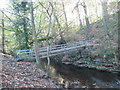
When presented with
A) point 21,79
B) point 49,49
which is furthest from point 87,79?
point 49,49

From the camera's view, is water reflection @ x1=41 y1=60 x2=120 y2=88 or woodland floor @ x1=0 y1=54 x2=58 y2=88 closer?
woodland floor @ x1=0 y1=54 x2=58 y2=88

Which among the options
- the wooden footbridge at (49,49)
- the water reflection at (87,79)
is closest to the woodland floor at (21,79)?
the water reflection at (87,79)

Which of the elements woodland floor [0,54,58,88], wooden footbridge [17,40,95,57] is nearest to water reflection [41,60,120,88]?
woodland floor [0,54,58,88]

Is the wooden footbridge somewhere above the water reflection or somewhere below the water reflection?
above

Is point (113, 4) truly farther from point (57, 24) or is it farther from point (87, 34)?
point (87, 34)

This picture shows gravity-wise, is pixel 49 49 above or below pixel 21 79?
above

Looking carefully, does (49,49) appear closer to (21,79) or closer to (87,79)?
(87,79)

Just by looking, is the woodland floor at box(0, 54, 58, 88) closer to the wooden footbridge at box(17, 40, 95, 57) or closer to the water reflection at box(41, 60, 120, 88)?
the water reflection at box(41, 60, 120, 88)

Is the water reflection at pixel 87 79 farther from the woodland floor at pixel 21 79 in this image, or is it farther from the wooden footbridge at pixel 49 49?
the wooden footbridge at pixel 49 49

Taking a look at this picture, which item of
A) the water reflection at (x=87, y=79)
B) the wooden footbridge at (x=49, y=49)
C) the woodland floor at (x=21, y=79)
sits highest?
the wooden footbridge at (x=49, y=49)

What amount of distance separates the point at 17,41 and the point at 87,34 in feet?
45.1

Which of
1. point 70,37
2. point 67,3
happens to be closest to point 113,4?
point 67,3

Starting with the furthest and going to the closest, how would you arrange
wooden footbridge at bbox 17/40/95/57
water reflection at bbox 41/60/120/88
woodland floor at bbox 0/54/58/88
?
wooden footbridge at bbox 17/40/95/57, water reflection at bbox 41/60/120/88, woodland floor at bbox 0/54/58/88

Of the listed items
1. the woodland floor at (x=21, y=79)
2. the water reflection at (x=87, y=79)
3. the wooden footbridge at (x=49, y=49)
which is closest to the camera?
the woodland floor at (x=21, y=79)
